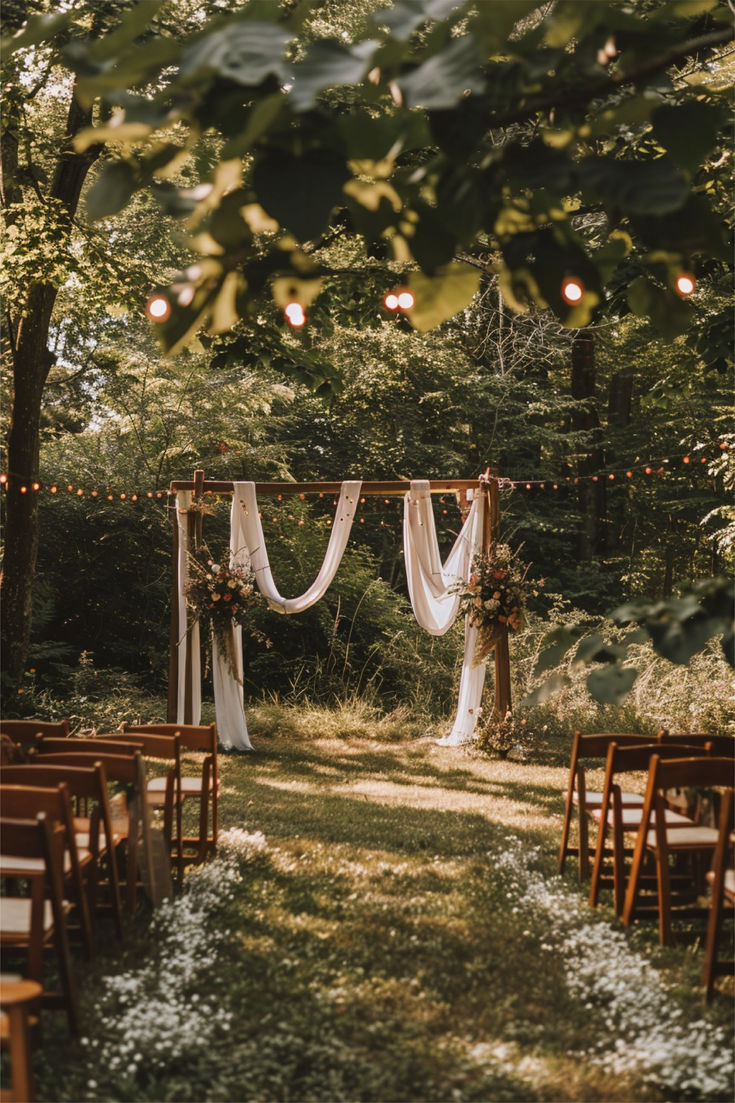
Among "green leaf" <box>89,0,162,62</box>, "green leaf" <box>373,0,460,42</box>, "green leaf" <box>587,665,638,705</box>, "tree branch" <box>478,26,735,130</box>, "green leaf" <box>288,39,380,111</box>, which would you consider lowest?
"green leaf" <box>587,665,638,705</box>

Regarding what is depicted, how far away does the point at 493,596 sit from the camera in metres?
9.12

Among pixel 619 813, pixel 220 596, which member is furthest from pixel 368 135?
pixel 220 596

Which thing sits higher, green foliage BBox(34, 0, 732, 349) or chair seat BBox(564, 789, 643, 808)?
green foliage BBox(34, 0, 732, 349)

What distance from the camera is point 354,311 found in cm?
732

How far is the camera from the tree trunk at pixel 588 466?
17.4 meters

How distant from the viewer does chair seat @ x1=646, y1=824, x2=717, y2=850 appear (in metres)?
4.16

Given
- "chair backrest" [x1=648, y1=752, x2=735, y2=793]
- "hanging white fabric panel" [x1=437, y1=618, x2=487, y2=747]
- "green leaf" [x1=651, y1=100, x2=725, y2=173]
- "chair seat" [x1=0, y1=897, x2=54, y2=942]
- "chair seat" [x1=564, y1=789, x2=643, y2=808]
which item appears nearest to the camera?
"green leaf" [x1=651, y1=100, x2=725, y2=173]

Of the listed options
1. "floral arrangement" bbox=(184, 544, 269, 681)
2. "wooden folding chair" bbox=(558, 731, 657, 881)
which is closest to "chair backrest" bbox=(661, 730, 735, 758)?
"wooden folding chair" bbox=(558, 731, 657, 881)

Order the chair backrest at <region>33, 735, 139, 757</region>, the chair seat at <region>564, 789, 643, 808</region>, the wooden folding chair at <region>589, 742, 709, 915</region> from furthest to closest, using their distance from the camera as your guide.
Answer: the chair seat at <region>564, 789, 643, 808</region> < the chair backrest at <region>33, 735, 139, 757</region> < the wooden folding chair at <region>589, 742, 709, 915</region>

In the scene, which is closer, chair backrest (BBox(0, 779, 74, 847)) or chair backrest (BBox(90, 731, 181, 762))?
chair backrest (BBox(0, 779, 74, 847))

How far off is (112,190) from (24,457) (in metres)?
9.18

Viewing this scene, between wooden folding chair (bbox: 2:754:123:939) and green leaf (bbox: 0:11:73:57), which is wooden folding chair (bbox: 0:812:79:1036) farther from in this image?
green leaf (bbox: 0:11:73:57)

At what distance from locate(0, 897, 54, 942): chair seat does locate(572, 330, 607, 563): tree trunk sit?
1475cm

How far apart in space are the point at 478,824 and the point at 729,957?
2537mm
